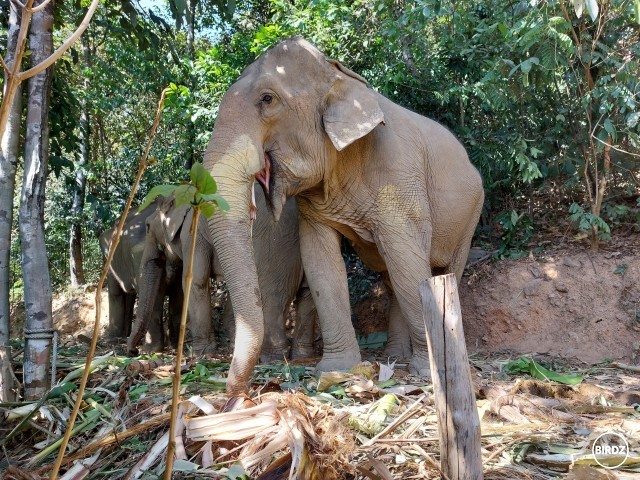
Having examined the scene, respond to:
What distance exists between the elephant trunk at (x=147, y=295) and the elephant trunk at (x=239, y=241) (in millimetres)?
3551

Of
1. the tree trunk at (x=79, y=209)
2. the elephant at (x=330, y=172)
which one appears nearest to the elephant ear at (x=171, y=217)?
the elephant at (x=330, y=172)

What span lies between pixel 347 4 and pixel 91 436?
6645 mm

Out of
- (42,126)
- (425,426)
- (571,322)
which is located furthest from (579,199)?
(42,126)

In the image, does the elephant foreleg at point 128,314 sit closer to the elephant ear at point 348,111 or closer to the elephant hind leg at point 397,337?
the elephant hind leg at point 397,337

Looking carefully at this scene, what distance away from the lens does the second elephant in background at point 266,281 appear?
666cm

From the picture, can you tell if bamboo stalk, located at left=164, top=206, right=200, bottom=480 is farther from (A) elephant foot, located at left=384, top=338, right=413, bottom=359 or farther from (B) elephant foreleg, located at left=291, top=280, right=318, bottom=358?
(A) elephant foot, located at left=384, top=338, right=413, bottom=359

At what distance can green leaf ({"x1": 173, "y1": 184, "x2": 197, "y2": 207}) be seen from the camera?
1.58 m

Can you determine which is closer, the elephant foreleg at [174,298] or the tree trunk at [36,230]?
the tree trunk at [36,230]

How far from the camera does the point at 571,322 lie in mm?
7328

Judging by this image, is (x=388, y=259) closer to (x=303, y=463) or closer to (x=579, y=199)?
(x=303, y=463)

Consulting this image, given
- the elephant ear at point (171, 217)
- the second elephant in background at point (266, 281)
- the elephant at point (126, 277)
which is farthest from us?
the elephant at point (126, 277)

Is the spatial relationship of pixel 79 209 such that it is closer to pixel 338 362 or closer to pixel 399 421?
pixel 338 362

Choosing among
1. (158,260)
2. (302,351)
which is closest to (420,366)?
(302,351)

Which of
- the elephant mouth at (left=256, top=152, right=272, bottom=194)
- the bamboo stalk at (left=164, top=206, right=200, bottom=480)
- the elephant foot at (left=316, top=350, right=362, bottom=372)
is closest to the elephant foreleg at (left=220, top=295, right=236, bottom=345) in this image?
the elephant foot at (left=316, top=350, right=362, bottom=372)
